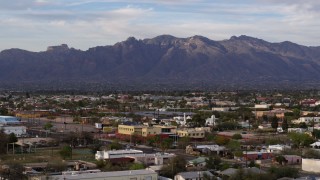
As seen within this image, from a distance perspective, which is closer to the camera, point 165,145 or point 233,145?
point 233,145

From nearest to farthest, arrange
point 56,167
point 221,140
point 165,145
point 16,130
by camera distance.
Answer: point 56,167 → point 165,145 → point 221,140 → point 16,130

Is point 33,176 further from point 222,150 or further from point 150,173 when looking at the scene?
point 222,150

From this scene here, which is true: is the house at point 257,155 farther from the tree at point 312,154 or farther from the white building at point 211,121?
the white building at point 211,121

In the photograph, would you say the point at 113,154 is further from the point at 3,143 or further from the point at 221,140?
the point at 221,140

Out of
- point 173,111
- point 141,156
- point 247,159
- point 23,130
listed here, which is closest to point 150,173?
point 141,156

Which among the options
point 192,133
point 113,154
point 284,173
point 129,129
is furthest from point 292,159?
point 129,129

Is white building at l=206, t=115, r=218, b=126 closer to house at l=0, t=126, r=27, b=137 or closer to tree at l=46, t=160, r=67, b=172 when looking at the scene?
house at l=0, t=126, r=27, b=137
